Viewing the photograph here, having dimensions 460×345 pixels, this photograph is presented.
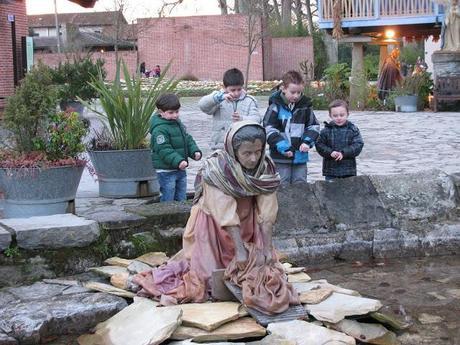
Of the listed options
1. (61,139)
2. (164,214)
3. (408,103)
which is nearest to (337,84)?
(408,103)

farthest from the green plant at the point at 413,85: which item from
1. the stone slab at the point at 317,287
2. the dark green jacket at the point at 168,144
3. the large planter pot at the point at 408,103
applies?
the stone slab at the point at 317,287

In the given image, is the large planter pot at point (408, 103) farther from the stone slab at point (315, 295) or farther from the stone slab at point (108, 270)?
the stone slab at point (315, 295)

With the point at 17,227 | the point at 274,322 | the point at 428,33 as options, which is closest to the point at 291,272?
the point at 274,322

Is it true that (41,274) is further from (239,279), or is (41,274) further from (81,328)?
(239,279)

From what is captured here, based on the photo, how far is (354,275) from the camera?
18.4ft

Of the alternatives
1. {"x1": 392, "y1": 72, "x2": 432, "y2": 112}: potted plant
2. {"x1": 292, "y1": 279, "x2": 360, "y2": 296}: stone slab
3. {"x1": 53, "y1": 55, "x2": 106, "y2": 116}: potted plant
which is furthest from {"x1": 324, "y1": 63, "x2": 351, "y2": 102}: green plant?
{"x1": 292, "y1": 279, "x2": 360, "y2": 296}: stone slab

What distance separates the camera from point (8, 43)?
18.3 metres

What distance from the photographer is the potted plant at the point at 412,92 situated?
68.0 feet

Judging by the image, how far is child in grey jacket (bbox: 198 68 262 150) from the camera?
6.49 metres

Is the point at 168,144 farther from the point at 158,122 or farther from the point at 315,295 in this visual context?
the point at 315,295

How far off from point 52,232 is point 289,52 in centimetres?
3809

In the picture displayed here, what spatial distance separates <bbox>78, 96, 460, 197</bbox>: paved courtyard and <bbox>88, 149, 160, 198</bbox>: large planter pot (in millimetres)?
481

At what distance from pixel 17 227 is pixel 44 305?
2.81 ft

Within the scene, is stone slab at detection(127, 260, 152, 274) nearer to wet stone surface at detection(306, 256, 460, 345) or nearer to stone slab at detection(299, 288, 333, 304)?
stone slab at detection(299, 288, 333, 304)
